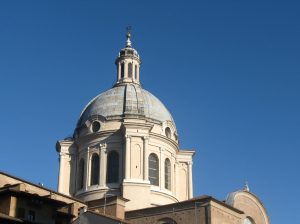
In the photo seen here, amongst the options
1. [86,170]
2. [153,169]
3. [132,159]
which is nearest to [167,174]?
[153,169]

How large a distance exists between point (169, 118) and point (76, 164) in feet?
32.7

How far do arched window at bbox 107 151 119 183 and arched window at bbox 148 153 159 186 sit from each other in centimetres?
297

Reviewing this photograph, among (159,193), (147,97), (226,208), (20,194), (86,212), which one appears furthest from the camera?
(147,97)

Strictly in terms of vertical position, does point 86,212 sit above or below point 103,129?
below

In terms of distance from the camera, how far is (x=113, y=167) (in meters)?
53.7

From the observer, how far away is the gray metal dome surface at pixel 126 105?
5616cm

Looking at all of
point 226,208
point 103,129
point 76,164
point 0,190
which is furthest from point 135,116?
point 0,190

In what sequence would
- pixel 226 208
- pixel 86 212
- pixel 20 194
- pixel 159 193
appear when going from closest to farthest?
pixel 20 194
pixel 86 212
pixel 226 208
pixel 159 193

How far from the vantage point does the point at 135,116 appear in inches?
2170

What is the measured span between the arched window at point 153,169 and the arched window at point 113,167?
297 centimetres

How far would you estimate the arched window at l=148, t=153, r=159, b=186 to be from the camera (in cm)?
5384

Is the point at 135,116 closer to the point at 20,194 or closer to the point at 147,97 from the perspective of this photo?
the point at 147,97

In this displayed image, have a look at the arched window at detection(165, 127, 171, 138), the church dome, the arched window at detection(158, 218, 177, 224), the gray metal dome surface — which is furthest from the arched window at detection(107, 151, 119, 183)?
the arched window at detection(158, 218, 177, 224)

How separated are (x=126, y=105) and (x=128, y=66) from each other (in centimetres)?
731
